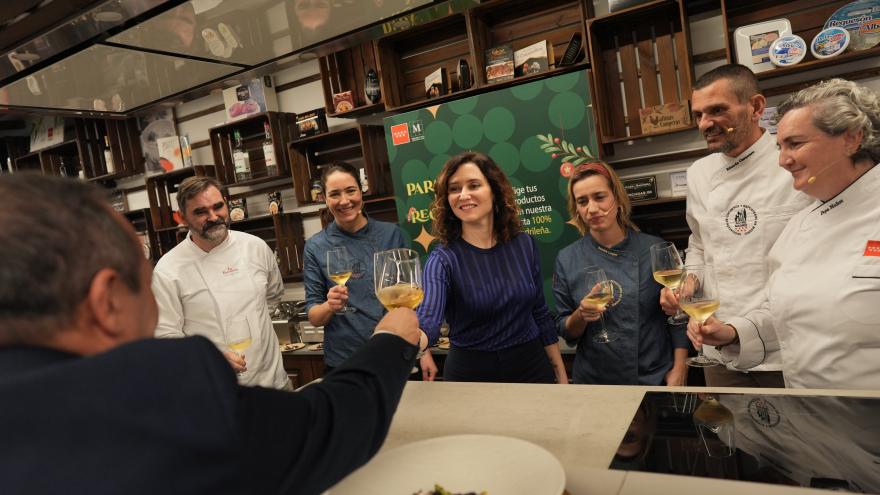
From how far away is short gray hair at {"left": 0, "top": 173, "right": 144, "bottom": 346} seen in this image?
1.94 ft

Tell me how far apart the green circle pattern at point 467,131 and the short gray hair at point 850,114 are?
212 cm

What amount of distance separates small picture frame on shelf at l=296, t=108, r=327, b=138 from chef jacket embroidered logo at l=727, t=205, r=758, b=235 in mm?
3321

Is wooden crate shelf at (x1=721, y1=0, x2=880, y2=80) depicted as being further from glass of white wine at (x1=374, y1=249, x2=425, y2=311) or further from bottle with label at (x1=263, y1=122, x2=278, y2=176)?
bottle with label at (x1=263, y1=122, x2=278, y2=176)

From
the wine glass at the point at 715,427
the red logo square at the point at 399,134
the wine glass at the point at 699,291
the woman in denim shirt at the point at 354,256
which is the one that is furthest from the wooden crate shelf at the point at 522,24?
the wine glass at the point at 715,427

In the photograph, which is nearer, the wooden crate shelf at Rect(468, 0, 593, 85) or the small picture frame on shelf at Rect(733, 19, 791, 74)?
the small picture frame on shelf at Rect(733, 19, 791, 74)

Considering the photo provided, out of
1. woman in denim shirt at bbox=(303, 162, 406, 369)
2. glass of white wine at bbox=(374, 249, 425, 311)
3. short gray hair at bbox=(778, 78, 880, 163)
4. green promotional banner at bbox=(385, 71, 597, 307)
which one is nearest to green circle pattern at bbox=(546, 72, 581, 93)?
green promotional banner at bbox=(385, 71, 597, 307)

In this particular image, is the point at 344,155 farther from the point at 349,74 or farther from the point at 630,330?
the point at 630,330

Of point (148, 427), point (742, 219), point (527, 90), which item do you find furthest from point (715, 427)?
point (527, 90)

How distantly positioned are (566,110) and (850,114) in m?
1.79

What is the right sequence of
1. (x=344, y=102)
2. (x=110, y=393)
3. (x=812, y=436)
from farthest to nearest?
(x=344, y=102) → (x=812, y=436) → (x=110, y=393)

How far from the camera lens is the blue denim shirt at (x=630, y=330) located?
232 centimetres

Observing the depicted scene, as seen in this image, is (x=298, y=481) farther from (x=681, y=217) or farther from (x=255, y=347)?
(x=681, y=217)

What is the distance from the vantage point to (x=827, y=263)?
5.39ft

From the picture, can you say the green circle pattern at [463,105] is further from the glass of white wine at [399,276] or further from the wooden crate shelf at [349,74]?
the glass of white wine at [399,276]
